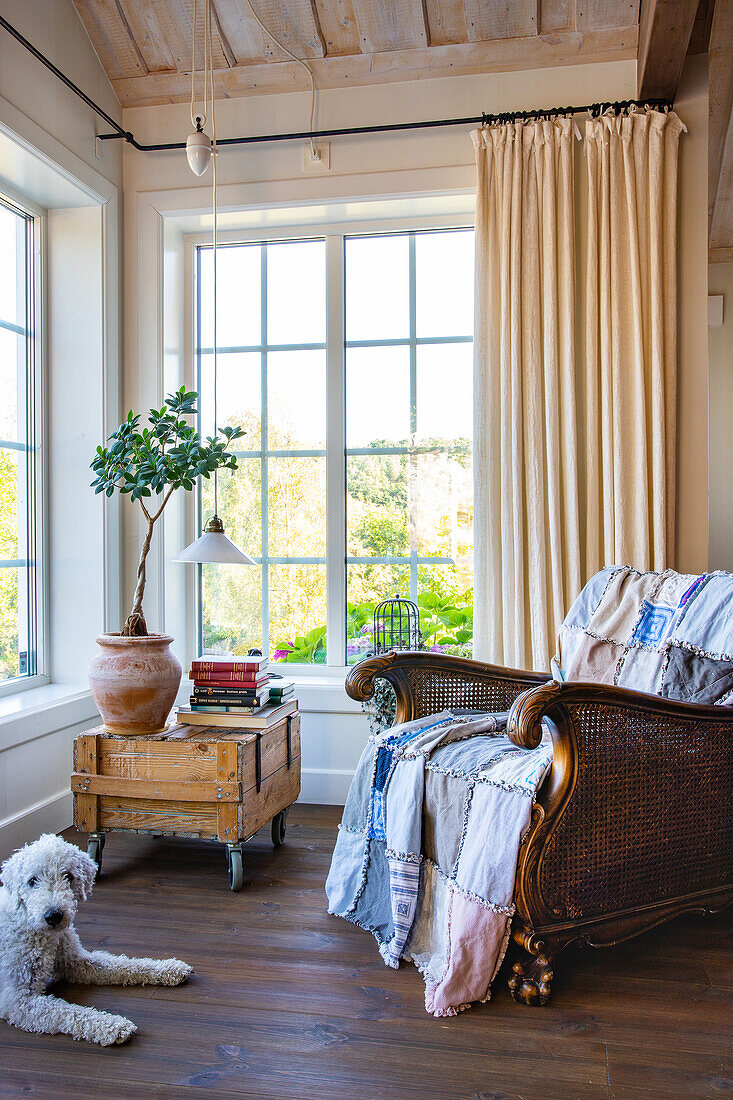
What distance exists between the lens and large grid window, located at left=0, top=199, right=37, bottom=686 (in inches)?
113

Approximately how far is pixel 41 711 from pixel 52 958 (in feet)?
3.72

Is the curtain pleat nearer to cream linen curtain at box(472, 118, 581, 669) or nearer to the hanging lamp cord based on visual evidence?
cream linen curtain at box(472, 118, 581, 669)

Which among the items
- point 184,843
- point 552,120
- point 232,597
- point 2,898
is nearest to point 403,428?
point 232,597

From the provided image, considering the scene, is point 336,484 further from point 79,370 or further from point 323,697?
point 79,370

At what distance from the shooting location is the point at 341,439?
3.22 metres

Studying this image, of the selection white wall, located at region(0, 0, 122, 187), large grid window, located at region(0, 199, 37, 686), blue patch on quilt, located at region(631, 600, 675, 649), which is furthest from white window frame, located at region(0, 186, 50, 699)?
blue patch on quilt, located at region(631, 600, 675, 649)

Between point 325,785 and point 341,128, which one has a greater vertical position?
point 341,128

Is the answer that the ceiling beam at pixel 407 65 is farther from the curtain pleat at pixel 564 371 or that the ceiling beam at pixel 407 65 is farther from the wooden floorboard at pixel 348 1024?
the wooden floorboard at pixel 348 1024

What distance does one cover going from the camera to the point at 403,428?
10.5ft

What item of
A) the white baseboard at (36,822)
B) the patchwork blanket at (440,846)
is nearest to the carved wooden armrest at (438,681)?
the patchwork blanket at (440,846)

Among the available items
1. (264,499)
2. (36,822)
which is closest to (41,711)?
(36,822)

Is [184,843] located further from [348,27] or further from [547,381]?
[348,27]

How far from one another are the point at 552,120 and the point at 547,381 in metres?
0.92

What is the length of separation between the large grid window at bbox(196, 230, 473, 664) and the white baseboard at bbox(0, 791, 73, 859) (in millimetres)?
849
